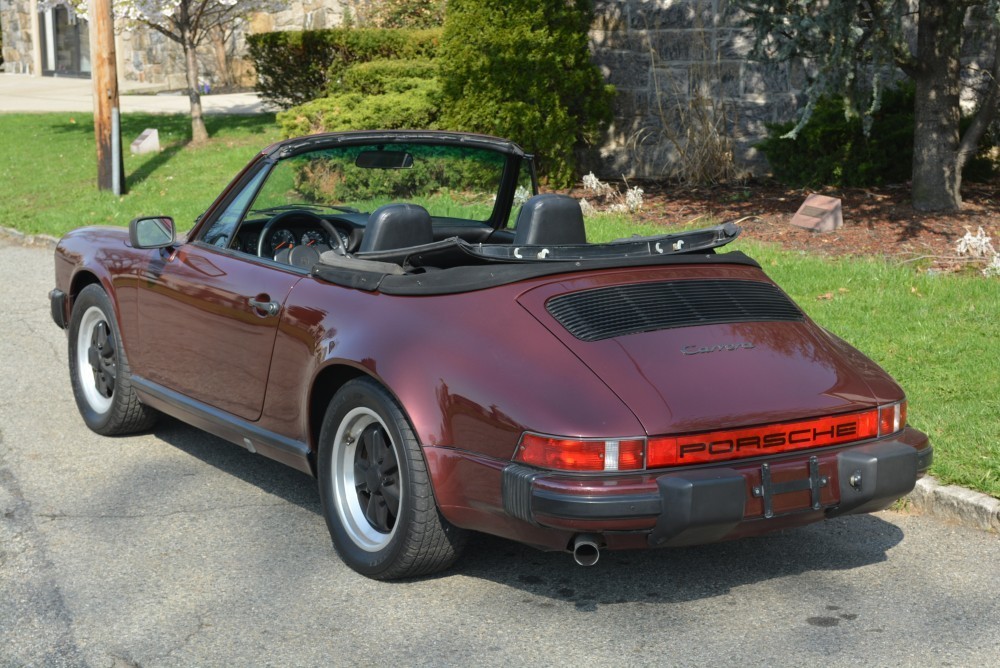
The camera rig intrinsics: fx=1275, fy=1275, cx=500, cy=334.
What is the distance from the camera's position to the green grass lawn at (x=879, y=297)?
6012 mm

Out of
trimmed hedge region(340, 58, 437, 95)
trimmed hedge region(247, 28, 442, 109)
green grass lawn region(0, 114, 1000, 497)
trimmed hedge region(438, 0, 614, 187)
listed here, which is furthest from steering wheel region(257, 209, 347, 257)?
trimmed hedge region(247, 28, 442, 109)

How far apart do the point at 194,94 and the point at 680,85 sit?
8.07 m

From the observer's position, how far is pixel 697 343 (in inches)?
169

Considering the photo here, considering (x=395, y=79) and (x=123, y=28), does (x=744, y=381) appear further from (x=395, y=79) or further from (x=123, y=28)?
(x=123, y=28)

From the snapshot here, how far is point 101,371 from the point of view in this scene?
21.1 feet

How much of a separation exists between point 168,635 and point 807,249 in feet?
23.9

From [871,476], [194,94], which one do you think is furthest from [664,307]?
[194,94]

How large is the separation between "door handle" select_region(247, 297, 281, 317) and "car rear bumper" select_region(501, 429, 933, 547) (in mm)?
1444

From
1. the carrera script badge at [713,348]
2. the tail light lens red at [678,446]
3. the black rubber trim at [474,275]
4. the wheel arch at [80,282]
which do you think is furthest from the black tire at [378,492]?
the wheel arch at [80,282]

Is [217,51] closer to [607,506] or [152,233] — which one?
[152,233]

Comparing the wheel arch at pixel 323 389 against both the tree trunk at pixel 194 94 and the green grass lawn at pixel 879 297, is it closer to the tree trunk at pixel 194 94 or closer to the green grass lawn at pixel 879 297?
the green grass lawn at pixel 879 297

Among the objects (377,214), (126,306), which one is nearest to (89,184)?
(126,306)

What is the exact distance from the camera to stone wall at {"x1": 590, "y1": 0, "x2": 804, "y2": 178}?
13.9 meters

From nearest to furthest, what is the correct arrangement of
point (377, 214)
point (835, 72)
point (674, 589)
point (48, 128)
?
point (674, 589)
point (377, 214)
point (835, 72)
point (48, 128)
